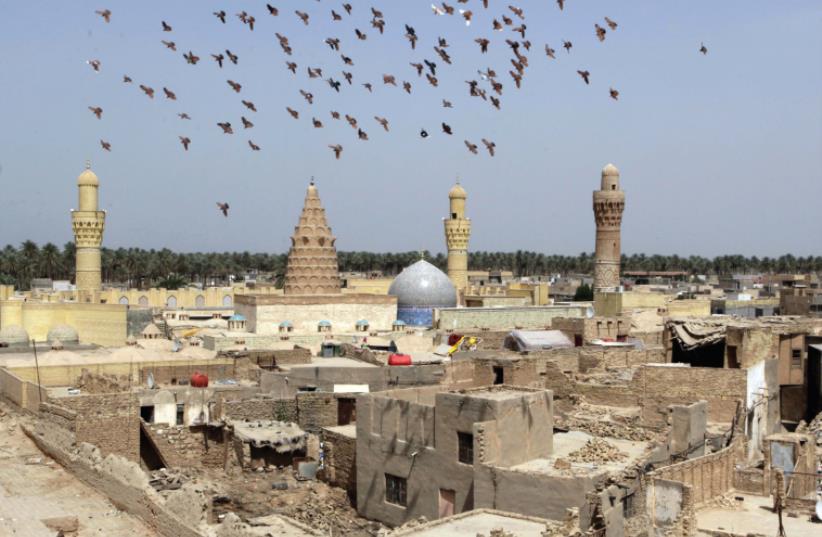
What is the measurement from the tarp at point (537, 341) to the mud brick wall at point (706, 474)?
1478cm

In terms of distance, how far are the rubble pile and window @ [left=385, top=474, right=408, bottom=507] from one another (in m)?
3.32

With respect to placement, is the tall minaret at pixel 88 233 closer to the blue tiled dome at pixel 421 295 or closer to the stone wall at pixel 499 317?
the blue tiled dome at pixel 421 295

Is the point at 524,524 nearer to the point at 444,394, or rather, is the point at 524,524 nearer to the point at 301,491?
the point at 444,394

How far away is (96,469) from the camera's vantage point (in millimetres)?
19406

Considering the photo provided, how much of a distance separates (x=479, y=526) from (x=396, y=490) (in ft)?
18.6

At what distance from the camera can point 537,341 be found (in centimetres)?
3666

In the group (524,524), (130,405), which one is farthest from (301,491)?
(524,524)

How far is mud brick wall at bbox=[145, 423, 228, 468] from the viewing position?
24297 millimetres

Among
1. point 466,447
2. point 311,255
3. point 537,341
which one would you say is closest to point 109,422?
point 466,447

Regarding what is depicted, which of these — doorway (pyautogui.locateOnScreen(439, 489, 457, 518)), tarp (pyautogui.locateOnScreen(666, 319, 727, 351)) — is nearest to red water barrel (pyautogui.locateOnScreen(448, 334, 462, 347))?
tarp (pyautogui.locateOnScreen(666, 319, 727, 351))

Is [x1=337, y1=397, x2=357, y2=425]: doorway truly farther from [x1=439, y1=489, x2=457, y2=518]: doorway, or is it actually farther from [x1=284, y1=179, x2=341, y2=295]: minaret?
[x1=284, y1=179, x2=341, y2=295]: minaret

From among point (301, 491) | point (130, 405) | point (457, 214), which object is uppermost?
point (457, 214)

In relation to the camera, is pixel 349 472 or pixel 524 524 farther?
pixel 349 472

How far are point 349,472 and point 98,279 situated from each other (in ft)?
132
